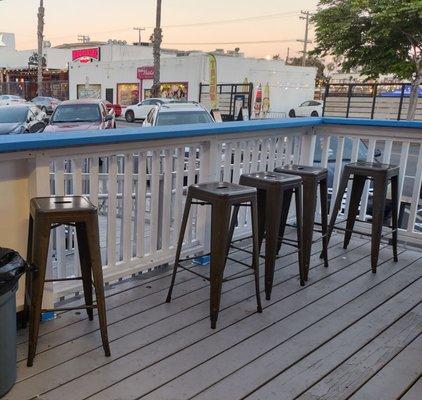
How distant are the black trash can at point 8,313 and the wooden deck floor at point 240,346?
0.09 meters

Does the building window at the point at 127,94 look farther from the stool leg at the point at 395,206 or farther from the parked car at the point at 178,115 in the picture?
the stool leg at the point at 395,206

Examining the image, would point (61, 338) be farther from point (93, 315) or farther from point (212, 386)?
point (212, 386)

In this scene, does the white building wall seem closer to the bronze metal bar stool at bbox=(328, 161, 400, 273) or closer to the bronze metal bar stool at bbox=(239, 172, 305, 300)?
the bronze metal bar stool at bbox=(328, 161, 400, 273)

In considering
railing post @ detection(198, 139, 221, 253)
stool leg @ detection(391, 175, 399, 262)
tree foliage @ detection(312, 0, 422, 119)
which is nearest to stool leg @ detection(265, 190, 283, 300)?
railing post @ detection(198, 139, 221, 253)

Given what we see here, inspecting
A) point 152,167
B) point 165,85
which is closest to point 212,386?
point 152,167

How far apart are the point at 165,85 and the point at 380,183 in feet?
90.2

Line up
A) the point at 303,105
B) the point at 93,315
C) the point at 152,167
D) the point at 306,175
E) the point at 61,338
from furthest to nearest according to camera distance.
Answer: the point at 303,105
the point at 306,175
the point at 152,167
the point at 93,315
the point at 61,338

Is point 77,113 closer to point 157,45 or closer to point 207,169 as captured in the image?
point 207,169

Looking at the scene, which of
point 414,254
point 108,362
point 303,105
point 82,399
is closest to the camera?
point 82,399

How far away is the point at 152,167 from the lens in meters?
3.06

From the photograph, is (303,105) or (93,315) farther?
(303,105)

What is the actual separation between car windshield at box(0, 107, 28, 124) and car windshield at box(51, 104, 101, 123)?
0.98 m

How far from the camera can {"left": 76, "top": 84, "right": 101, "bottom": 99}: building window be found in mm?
34000

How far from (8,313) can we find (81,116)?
10.6m
